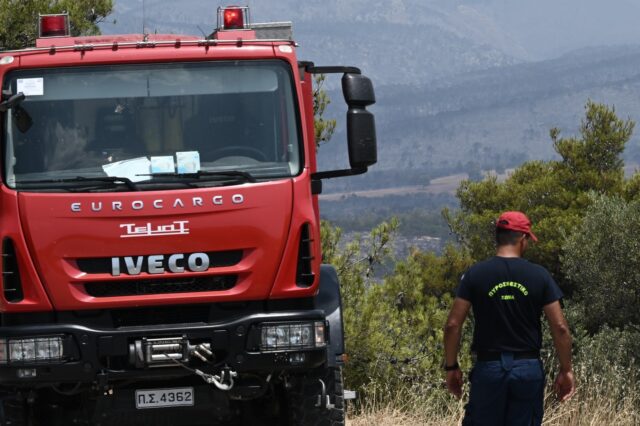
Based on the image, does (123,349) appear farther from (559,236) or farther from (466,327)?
(559,236)

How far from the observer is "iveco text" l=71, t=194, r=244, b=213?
842cm

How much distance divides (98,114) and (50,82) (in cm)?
37

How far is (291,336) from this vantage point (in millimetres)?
8484

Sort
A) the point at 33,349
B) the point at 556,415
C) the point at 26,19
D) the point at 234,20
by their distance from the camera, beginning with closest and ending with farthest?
the point at 33,349
the point at 234,20
the point at 556,415
the point at 26,19

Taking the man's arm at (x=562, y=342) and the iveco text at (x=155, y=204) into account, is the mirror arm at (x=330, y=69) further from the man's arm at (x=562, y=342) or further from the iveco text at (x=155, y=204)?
the man's arm at (x=562, y=342)

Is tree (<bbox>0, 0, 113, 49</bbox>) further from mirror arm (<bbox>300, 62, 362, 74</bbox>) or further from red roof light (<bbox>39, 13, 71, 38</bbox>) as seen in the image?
mirror arm (<bbox>300, 62, 362, 74</bbox>)

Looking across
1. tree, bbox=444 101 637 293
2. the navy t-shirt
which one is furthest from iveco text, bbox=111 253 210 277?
tree, bbox=444 101 637 293

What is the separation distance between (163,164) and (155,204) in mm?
330

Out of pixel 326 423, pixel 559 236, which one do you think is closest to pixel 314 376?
pixel 326 423

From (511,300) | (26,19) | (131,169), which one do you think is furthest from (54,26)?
(26,19)

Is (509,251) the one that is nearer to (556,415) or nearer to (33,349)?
(33,349)

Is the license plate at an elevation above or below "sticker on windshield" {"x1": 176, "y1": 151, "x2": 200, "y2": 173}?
below

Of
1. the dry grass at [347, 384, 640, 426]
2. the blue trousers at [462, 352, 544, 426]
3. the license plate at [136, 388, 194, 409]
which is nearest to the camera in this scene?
the blue trousers at [462, 352, 544, 426]

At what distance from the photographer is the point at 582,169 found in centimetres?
3033
